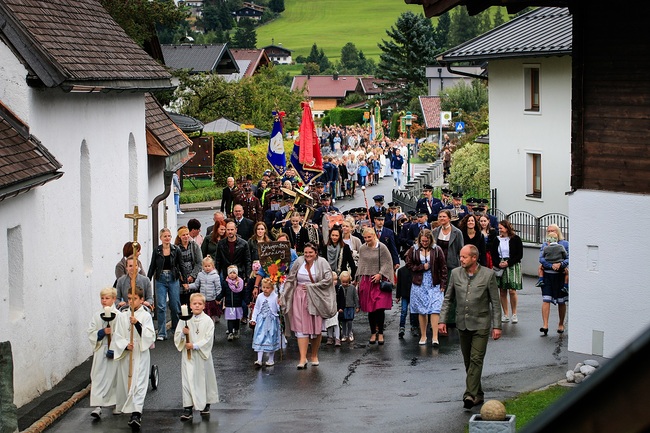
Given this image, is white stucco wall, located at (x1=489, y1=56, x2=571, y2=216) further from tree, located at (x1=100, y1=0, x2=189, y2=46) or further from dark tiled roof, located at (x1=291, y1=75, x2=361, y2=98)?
dark tiled roof, located at (x1=291, y1=75, x2=361, y2=98)

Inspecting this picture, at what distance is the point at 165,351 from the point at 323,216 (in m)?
6.48

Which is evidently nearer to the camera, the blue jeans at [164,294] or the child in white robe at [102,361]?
the child in white robe at [102,361]

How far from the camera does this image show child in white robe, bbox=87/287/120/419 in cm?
1241

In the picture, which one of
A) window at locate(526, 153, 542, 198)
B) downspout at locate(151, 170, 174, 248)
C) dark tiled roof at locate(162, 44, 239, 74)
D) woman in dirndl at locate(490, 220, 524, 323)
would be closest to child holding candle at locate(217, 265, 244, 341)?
woman in dirndl at locate(490, 220, 524, 323)

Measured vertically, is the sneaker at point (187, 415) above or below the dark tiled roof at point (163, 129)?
below

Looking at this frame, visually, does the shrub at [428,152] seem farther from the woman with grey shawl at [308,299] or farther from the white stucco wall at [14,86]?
the white stucco wall at [14,86]

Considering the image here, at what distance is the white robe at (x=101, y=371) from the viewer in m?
12.4

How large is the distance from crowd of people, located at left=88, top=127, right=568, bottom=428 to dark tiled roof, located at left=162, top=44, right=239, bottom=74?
57870 mm

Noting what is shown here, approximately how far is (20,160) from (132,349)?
99.6 inches

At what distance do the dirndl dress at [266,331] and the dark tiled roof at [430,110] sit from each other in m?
68.6

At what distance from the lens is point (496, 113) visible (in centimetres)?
3306

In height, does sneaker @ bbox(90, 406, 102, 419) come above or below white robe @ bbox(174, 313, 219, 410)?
below

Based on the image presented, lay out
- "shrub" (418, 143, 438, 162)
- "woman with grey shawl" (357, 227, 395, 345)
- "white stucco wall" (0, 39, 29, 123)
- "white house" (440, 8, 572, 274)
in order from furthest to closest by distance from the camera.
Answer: "shrub" (418, 143, 438, 162) < "white house" (440, 8, 572, 274) < "woman with grey shawl" (357, 227, 395, 345) < "white stucco wall" (0, 39, 29, 123)

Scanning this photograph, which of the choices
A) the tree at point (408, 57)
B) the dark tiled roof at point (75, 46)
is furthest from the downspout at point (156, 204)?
the tree at point (408, 57)
